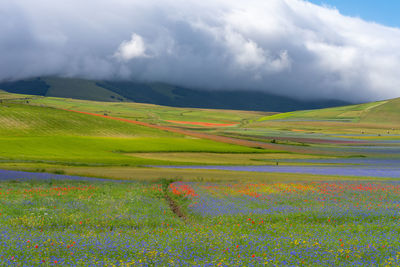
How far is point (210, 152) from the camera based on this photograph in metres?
83.9

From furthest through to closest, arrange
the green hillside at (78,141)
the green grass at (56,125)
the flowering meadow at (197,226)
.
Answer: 1. the green grass at (56,125)
2. the green hillside at (78,141)
3. the flowering meadow at (197,226)

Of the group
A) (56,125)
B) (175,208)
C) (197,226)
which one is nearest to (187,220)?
(197,226)

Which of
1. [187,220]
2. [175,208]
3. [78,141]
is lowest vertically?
[175,208]

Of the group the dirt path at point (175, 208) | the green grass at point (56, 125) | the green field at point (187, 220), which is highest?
the green grass at point (56, 125)

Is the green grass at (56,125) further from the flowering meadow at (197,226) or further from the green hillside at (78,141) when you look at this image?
the flowering meadow at (197,226)

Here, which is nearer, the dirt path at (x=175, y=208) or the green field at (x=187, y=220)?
the green field at (x=187, y=220)

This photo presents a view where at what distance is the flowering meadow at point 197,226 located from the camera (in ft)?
50.6

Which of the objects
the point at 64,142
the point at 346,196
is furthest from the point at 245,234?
the point at 64,142

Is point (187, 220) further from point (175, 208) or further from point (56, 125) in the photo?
point (56, 125)

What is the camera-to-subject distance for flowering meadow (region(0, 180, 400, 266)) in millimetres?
15430

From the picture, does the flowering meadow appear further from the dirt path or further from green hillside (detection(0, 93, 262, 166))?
green hillside (detection(0, 93, 262, 166))

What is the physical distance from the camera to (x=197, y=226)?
2123cm

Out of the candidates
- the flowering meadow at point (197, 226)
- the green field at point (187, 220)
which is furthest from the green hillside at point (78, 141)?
the flowering meadow at point (197, 226)

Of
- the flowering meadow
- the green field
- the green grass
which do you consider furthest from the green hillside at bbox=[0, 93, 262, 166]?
the flowering meadow
